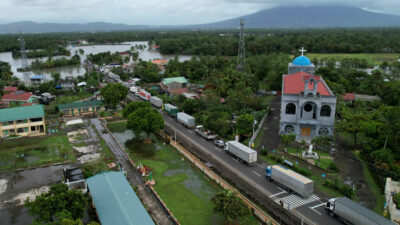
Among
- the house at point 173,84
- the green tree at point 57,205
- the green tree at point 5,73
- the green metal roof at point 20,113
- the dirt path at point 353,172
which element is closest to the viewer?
the green tree at point 57,205

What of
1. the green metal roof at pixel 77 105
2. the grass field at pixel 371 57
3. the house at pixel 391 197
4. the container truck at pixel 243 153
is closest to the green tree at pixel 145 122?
the container truck at pixel 243 153

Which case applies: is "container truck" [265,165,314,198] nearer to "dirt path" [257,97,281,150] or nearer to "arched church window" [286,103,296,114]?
"dirt path" [257,97,281,150]

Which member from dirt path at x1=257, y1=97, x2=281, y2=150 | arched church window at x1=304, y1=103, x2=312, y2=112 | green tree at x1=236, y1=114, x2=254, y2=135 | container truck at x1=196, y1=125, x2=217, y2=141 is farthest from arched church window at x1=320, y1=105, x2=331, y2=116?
container truck at x1=196, y1=125, x2=217, y2=141

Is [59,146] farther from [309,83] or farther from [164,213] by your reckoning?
[309,83]

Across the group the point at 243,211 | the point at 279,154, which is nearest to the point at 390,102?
the point at 279,154

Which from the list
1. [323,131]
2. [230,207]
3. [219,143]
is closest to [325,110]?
[323,131]

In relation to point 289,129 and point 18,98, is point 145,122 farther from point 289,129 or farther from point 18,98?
point 18,98

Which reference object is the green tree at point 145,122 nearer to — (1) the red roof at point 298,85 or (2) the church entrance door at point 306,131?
(1) the red roof at point 298,85
